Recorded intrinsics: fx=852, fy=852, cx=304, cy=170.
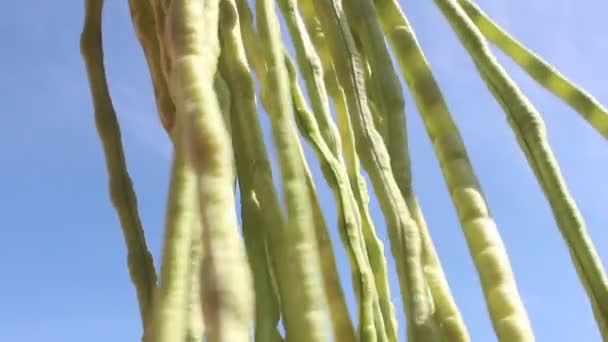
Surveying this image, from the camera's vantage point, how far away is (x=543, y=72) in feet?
2.09

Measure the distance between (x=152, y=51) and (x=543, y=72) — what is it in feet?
1.00

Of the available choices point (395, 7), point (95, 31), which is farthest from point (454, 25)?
point (95, 31)

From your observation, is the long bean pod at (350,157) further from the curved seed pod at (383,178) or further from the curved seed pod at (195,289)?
the curved seed pod at (195,289)

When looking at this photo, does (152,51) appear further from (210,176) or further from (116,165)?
(210,176)

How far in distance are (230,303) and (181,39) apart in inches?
7.2

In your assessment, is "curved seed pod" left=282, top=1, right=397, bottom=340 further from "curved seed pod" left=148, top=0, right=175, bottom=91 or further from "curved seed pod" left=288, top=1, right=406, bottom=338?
"curved seed pod" left=148, top=0, right=175, bottom=91

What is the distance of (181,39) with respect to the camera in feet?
1.47

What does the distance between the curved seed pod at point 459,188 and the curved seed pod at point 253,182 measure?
110mm

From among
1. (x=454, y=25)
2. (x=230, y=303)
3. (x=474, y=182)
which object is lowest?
(x=230, y=303)

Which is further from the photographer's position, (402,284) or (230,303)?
(402,284)

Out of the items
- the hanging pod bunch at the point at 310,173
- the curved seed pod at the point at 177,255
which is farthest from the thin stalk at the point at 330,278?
the curved seed pod at the point at 177,255

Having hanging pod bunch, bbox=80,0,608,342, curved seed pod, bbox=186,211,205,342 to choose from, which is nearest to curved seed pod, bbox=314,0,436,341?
hanging pod bunch, bbox=80,0,608,342

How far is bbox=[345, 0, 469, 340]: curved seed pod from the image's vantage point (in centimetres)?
52

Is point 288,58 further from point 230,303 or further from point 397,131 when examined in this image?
point 230,303
